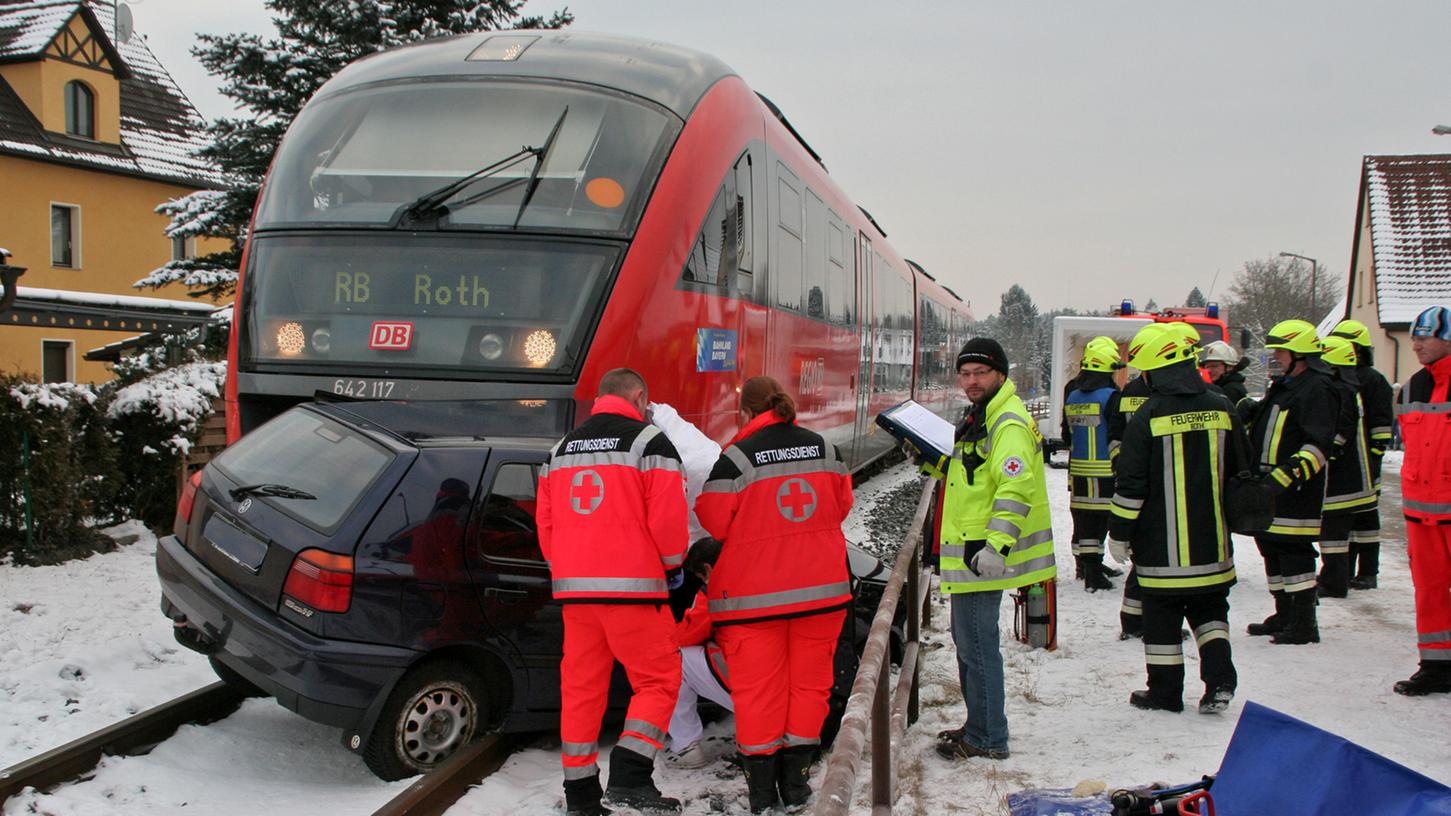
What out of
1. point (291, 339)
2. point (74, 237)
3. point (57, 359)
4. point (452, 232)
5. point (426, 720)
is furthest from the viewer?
point (74, 237)

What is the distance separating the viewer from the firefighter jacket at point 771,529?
488 centimetres

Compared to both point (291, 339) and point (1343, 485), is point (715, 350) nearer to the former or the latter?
point (291, 339)

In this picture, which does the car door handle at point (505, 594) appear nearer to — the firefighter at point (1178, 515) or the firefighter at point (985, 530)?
the firefighter at point (985, 530)

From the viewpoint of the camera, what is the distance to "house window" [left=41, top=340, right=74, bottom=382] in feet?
84.6

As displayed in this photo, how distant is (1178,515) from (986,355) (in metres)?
1.32

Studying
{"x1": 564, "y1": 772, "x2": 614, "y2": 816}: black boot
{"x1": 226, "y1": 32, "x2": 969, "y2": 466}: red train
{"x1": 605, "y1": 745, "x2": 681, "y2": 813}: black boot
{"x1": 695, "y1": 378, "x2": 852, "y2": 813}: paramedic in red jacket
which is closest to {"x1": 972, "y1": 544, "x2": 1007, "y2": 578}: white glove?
{"x1": 695, "y1": 378, "x2": 852, "y2": 813}: paramedic in red jacket

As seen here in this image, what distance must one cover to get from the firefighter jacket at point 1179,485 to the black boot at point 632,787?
2.63 m

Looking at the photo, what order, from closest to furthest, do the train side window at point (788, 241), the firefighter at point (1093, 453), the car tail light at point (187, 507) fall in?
the car tail light at point (187, 507)
the firefighter at point (1093, 453)
the train side window at point (788, 241)

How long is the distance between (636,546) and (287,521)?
165cm

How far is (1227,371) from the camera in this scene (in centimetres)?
973

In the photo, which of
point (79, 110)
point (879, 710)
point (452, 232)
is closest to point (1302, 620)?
point (879, 710)

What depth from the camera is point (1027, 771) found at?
16.5ft

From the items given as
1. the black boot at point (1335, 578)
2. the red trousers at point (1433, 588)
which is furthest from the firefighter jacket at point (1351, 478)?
the red trousers at point (1433, 588)

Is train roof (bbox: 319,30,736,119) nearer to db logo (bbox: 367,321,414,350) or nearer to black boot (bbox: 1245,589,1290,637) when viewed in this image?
db logo (bbox: 367,321,414,350)
